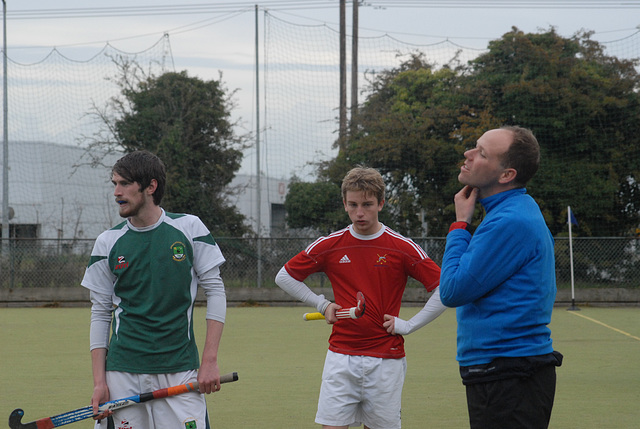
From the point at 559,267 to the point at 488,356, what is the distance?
1564 cm

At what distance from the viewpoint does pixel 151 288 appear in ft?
11.3

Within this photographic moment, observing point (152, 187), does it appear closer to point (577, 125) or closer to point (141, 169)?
→ point (141, 169)

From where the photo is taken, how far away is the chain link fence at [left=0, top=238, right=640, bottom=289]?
17688 millimetres

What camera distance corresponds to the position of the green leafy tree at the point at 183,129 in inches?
811

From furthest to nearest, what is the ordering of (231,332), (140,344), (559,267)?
1. (559,267)
2. (231,332)
3. (140,344)

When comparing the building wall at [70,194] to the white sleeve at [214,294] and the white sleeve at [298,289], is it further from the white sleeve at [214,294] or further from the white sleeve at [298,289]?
the white sleeve at [214,294]

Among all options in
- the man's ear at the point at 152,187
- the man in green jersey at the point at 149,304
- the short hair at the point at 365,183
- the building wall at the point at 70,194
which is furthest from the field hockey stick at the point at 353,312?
the building wall at the point at 70,194

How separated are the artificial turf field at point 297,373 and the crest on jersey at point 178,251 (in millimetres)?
2883

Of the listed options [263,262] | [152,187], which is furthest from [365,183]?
[263,262]

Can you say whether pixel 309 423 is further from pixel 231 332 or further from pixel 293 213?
pixel 293 213

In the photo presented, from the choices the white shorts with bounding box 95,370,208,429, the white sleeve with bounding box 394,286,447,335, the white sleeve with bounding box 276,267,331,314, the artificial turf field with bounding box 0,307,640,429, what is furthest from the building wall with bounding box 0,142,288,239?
the white shorts with bounding box 95,370,208,429

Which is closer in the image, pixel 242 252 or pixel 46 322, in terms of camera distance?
pixel 46 322

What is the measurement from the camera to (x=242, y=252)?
721 inches

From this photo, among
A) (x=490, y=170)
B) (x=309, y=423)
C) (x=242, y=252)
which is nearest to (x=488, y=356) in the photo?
(x=490, y=170)
